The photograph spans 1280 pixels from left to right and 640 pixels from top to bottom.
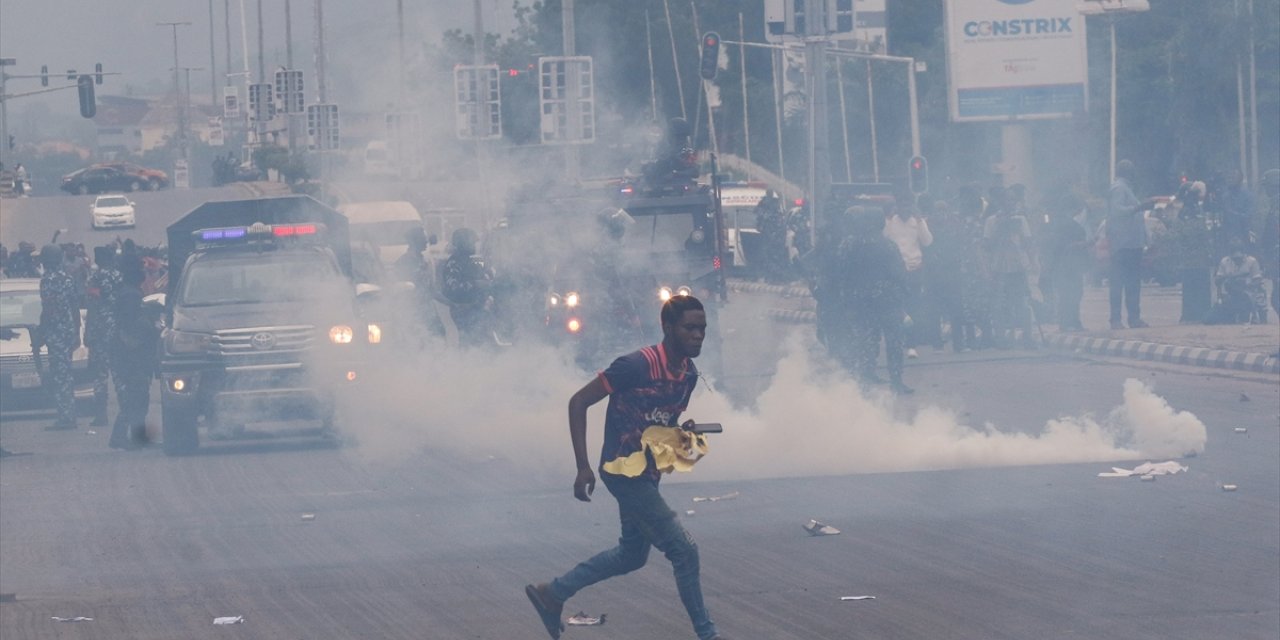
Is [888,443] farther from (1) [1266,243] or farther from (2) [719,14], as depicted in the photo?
(2) [719,14]

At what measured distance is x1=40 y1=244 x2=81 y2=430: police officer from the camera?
17.1m

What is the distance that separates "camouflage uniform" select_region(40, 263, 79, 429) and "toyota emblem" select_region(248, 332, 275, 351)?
3668 mm

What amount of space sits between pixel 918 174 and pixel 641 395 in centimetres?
2486

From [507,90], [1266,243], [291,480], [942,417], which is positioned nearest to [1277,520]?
[942,417]

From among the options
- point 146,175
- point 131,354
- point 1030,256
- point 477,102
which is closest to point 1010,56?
point 477,102

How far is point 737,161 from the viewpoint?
192 ft

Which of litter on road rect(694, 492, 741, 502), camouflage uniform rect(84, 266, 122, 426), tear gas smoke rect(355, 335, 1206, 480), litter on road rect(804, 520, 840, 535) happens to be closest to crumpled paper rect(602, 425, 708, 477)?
litter on road rect(804, 520, 840, 535)

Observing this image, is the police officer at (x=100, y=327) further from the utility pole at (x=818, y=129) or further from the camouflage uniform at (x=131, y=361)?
the utility pole at (x=818, y=129)

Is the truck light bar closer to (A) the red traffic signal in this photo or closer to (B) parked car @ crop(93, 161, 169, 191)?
(A) the red traffic signal

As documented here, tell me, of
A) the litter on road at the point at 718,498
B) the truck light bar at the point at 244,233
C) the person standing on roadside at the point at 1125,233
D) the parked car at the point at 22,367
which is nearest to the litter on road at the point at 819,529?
A: the litter on road at the point at 718,498

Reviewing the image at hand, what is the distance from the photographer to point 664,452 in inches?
262

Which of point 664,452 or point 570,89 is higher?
point 570,89

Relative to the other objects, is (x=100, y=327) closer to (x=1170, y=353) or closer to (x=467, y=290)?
(x=467, y=290)

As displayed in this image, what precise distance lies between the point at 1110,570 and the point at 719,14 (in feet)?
134
